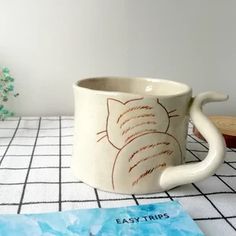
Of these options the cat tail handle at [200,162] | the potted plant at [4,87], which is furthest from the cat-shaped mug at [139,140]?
the potted plant at [4,87]

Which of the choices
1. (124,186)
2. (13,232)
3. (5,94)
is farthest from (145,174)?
(5,94)

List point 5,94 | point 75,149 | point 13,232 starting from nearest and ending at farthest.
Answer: point 13,232, point 75,149, point 5,94

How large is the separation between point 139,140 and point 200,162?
0.06 meters

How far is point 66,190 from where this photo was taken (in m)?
0.34

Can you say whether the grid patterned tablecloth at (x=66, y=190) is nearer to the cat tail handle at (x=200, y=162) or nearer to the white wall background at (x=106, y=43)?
the cat tail handle at (x=200, y=162)

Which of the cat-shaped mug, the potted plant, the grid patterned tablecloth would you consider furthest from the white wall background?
the cat-shaped mug

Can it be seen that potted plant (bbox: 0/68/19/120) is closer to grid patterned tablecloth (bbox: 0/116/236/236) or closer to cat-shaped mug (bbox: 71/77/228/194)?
grid patterned tablecloth (bbox: 0/116/236/236)

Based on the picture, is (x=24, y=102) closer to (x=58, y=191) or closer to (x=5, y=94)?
(x=5, y=94)

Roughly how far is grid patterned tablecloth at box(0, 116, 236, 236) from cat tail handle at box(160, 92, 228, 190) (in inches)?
0.8

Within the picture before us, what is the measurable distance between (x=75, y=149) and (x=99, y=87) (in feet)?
0.31

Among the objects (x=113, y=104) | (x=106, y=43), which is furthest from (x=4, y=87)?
(x=113, y=104)

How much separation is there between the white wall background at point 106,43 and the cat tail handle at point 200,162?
1.00ft

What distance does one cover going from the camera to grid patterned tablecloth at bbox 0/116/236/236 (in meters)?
0.30

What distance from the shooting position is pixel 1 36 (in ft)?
1.94
